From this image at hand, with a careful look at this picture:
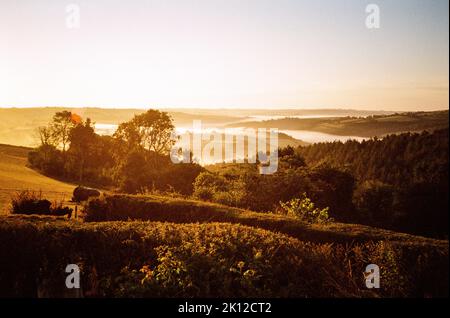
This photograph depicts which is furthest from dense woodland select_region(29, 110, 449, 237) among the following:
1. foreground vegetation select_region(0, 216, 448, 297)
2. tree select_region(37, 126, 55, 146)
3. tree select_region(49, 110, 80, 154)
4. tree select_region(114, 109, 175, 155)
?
foreground vegetation select_region(0, 216, 448, 297)

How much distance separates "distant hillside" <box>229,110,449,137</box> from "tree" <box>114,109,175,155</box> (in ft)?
32.4

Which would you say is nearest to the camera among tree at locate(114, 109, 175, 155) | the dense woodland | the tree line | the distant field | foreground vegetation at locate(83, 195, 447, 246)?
foreground vegetation at locate(83, 195, 447, 246)

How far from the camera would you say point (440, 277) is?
29.6 ft

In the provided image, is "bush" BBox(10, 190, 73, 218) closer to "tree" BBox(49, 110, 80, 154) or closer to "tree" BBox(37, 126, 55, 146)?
"tree" BBox(49, 110, 80, 154)

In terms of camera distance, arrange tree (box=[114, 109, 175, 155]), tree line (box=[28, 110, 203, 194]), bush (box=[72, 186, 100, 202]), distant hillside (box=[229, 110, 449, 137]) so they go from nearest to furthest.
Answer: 1. distant hillside (box=[229, 110, 449, 137])
2. bush (box=[72, 186, 100, 202])
3. tree line (box=[28, 110, 203, 194])
4. tree (box=[114, 109, 175, 155])

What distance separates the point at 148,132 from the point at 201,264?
136 ft

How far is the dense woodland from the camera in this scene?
84.7 feet

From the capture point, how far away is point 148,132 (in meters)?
49.6
